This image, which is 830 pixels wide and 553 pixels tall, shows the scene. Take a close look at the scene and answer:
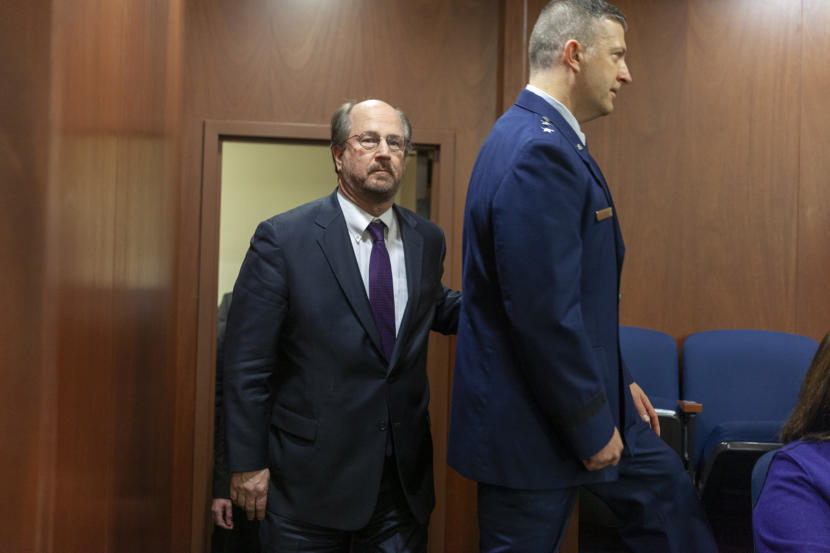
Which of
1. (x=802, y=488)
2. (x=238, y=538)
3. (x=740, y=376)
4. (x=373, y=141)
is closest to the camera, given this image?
(x=802, y=488)

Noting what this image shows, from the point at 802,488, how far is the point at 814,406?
0.22m

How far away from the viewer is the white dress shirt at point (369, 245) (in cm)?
200

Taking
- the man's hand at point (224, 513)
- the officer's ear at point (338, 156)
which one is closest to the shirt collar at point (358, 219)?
the officer's ear at point (338, 156)

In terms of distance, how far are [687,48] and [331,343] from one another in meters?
2.42

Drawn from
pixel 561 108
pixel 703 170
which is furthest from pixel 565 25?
pixel 703 170

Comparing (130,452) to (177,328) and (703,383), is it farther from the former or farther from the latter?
(703,383)

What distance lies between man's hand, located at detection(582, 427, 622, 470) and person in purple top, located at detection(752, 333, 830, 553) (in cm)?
27

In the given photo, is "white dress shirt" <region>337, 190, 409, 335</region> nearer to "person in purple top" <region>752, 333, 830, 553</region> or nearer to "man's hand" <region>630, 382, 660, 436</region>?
"man's hand" <region>630, 382, 660, 436</region>

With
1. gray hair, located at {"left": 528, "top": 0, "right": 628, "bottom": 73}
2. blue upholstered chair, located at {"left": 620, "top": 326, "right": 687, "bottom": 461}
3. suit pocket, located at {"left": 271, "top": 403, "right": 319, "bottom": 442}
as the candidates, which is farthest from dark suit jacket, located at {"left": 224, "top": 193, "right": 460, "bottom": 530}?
blue upholstered chair, located at {"left": 620, "top": 326, "right": 687, "bottom": 461}

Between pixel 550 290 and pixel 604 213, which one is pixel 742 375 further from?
pixel 550 290

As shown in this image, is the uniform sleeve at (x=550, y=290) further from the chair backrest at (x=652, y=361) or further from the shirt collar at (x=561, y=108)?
the chair backrest at (x=652, y=361)

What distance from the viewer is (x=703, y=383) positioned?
3.15 metres

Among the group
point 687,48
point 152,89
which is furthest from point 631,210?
point 152,89

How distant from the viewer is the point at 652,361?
3.14m
